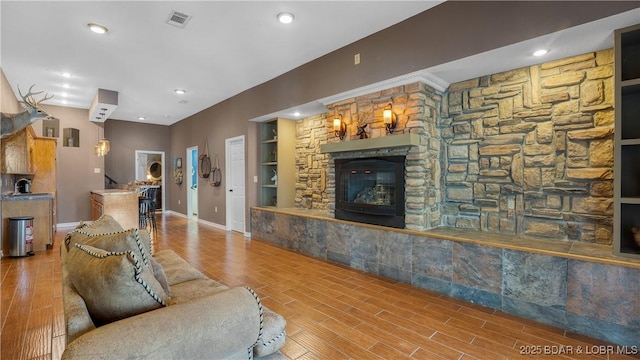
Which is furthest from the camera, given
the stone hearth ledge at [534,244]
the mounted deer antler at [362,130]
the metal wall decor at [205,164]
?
the metal wall decor at [205,164]

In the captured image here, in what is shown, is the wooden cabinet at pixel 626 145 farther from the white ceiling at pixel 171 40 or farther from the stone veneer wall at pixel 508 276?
the white ceiling at pixel 171 40

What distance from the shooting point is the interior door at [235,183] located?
241 inches

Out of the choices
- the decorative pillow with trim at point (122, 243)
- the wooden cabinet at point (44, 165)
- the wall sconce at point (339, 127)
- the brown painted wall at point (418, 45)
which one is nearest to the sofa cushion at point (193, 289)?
the decorative pillow with trim at point (122, 243)

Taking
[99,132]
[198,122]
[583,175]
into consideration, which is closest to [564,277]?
[583,175]

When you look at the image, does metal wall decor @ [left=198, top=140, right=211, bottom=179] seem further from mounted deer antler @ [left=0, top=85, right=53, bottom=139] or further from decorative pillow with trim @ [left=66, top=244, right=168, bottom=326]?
decorative pillow with trim @ [left=66, top=244, right=168, bottom=326]

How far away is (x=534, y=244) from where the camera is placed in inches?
106

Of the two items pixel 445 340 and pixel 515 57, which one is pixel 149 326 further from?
pixel 515 57

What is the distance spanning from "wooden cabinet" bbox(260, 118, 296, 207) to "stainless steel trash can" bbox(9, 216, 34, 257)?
3553mm

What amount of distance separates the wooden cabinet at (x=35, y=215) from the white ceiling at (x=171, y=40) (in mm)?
2038

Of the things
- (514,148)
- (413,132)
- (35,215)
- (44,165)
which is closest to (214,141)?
(44,165)

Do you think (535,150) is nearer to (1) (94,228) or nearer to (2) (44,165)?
(1) (94,228)

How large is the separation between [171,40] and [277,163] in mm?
2624

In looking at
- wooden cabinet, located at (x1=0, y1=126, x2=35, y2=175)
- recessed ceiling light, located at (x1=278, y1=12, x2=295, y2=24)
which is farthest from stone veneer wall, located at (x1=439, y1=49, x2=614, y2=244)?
wooden cabinet, located at (x1=0, y1=126, x2=35, y2=175)

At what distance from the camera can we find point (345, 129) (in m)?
4.10
